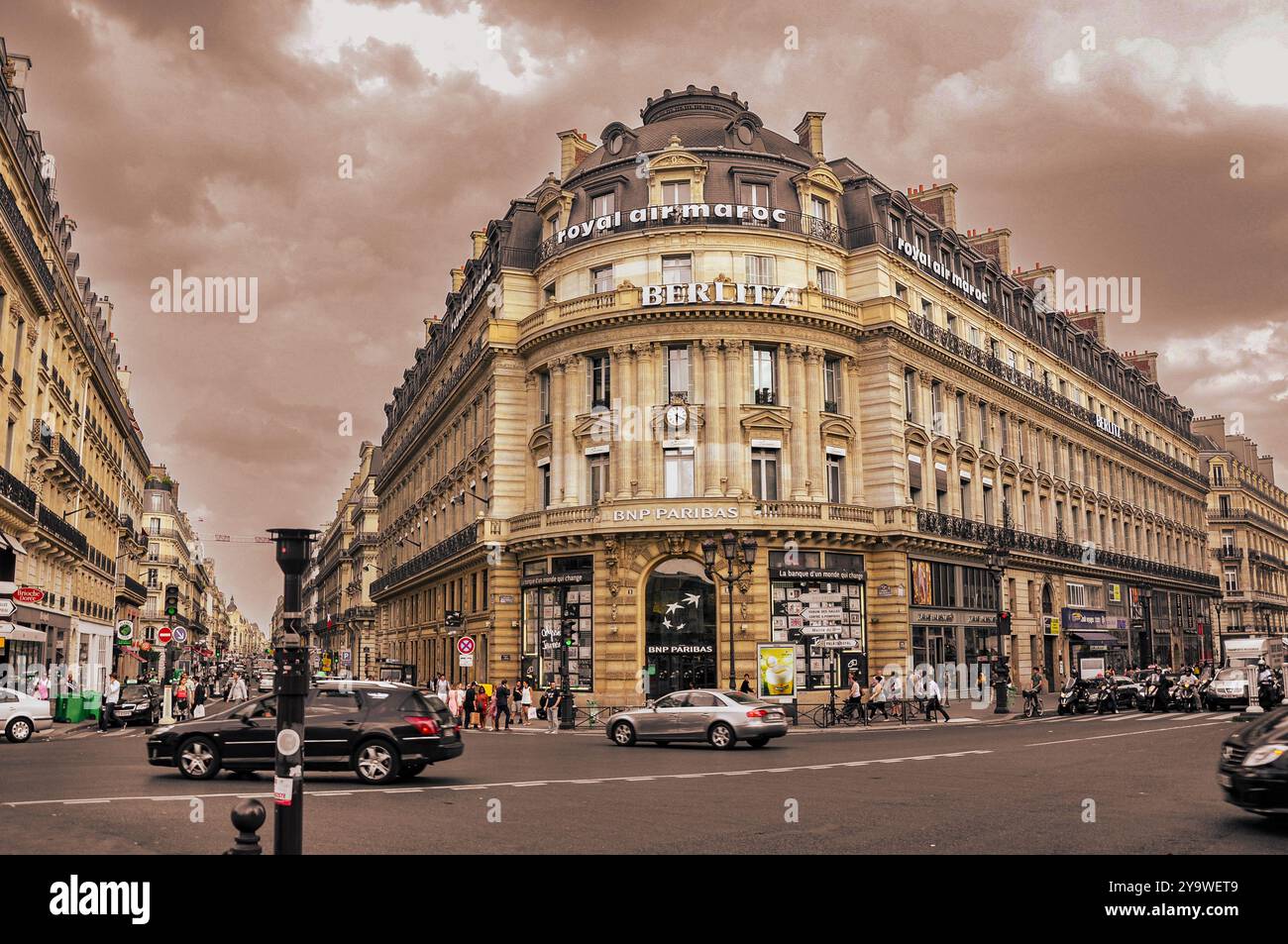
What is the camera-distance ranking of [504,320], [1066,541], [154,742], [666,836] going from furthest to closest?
[1066,541], [504,320], [154,742], [666,836]

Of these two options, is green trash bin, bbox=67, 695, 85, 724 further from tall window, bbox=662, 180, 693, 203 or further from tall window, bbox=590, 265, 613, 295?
tall window, bbox=662, 180, 693, 203

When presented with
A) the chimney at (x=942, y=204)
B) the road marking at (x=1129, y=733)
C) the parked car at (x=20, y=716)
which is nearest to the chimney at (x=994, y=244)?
the chimney at (x=942, y=204)

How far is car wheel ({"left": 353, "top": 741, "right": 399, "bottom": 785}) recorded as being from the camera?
1689 centimetres

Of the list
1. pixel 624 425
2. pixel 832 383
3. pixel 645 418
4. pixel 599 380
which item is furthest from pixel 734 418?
pixel 599 380

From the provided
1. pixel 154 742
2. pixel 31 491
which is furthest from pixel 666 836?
pixel 31 491

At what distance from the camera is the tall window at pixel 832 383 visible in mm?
41906

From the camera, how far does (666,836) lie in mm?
11492

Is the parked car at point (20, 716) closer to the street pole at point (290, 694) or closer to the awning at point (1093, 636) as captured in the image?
the street pole at point (290, 694)

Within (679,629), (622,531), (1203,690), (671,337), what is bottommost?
(1203,690)

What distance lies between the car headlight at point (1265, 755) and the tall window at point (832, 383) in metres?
30.5
